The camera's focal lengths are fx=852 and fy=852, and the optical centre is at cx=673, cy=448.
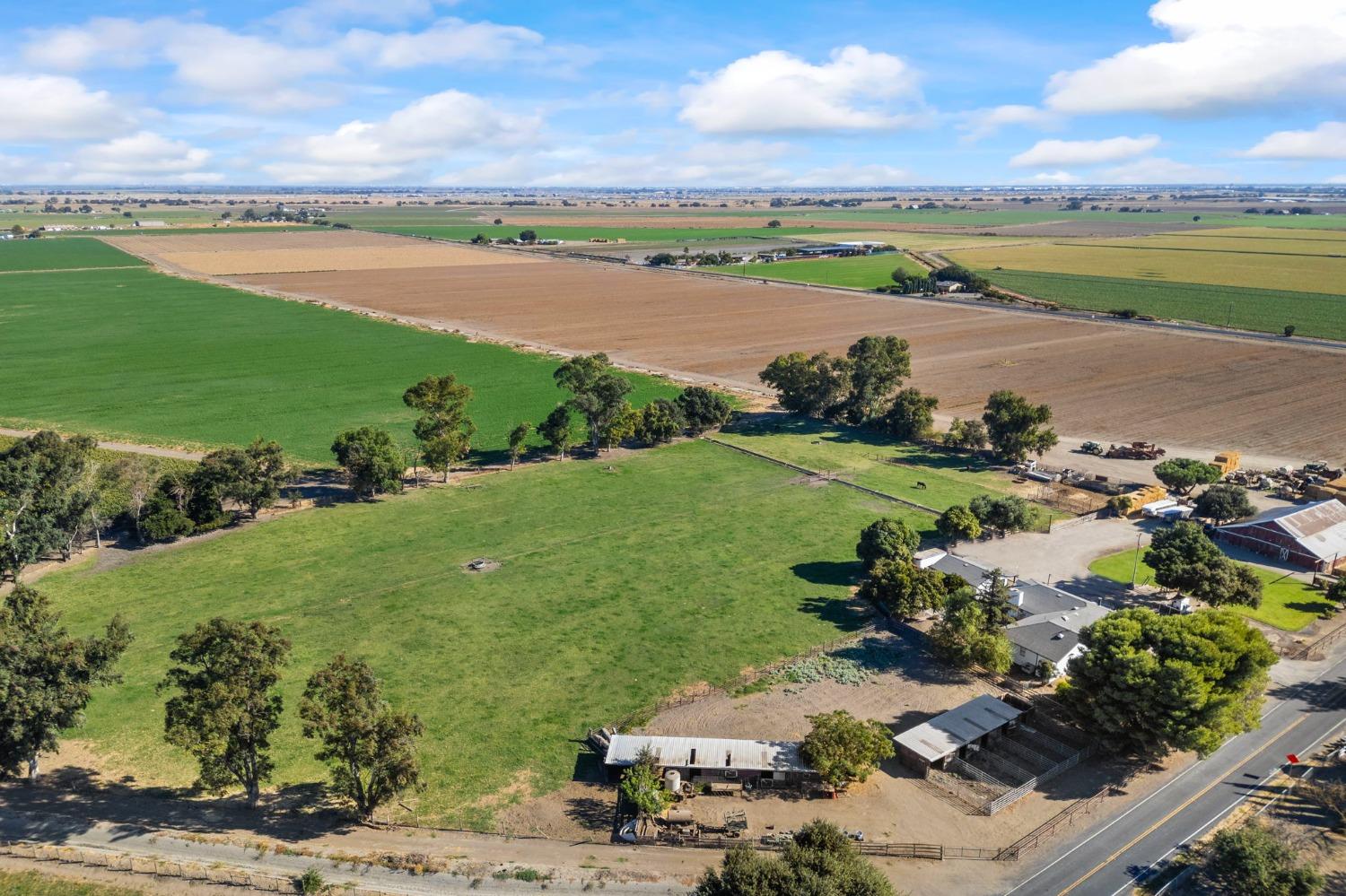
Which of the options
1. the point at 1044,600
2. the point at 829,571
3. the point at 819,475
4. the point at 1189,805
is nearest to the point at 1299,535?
the point at 1044,600

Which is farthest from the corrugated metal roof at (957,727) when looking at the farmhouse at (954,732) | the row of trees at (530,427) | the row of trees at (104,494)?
the row of trees at (104,494)

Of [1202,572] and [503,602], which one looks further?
[503,602]

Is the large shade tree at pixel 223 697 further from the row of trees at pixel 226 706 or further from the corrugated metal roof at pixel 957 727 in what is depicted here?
the corrugated metal roof at pixel 957 727

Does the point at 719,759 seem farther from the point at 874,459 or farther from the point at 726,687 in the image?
the point at 874,459

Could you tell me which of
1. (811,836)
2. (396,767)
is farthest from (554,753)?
(811,836)

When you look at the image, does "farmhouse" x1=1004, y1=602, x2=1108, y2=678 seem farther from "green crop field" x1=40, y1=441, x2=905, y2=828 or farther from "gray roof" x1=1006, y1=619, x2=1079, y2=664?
"green crop field" x1=40, y1=441, x2=905, y2=828
